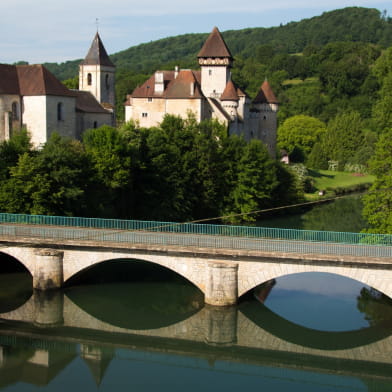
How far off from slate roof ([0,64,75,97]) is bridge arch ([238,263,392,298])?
1238 inches

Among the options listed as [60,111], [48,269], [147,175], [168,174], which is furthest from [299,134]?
[48,269]

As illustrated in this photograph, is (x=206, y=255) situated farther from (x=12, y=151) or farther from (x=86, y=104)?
(x=86, y=104)

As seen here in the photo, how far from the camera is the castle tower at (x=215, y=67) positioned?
6638 cm

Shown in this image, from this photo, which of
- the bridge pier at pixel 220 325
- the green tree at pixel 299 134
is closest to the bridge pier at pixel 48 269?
the bridge pier at pixel 220 325

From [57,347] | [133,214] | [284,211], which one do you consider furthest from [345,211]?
[57,347]

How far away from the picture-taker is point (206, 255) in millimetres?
28828

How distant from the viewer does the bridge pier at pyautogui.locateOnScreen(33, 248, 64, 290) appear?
101ft

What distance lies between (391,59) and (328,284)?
97.4 feet

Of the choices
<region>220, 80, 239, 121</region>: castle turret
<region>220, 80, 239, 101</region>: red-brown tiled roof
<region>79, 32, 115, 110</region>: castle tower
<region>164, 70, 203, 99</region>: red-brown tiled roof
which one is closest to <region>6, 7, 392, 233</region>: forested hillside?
<region>164, 70, 203, 99</region>: red-brown tiled roof

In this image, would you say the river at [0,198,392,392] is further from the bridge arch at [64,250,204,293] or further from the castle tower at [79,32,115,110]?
the castle tower at [79,32,115,110]

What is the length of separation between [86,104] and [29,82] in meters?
6.96

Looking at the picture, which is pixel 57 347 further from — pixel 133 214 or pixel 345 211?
pixel 345 211

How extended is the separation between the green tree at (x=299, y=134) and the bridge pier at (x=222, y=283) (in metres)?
81.6

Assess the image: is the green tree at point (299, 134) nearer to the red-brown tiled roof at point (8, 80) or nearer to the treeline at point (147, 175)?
the treeline at point (147, 175)
